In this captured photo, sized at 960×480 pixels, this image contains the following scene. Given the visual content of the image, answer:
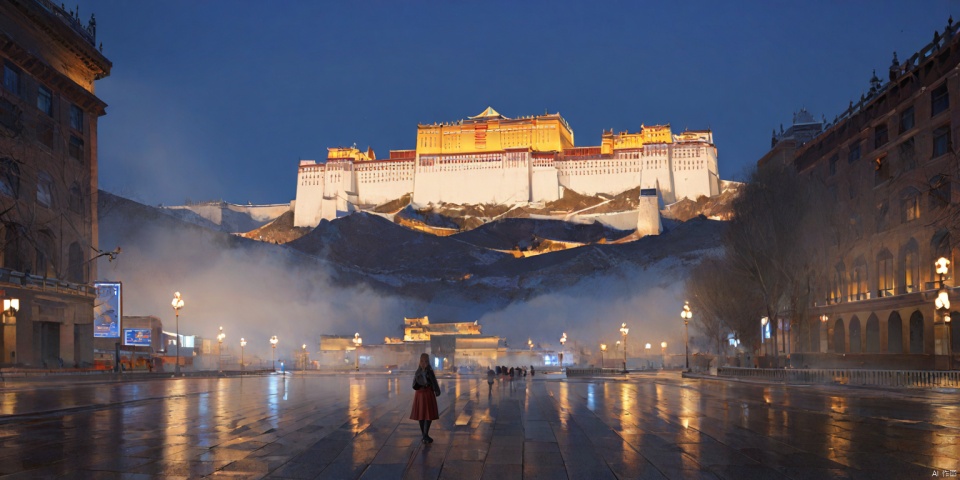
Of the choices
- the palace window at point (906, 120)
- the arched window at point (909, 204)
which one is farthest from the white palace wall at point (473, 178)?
the arched window at point (909, 204)

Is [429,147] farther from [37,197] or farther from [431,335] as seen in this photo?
[37,197]

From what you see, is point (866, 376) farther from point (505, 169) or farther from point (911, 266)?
point (505, 169)

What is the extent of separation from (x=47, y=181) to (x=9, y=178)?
5153mm

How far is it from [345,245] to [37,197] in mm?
112185

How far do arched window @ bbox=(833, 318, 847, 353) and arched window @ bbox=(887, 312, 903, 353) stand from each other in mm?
7404

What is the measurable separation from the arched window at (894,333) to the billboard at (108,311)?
45.7 metres

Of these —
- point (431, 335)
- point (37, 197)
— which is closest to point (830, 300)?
point (431, 335)

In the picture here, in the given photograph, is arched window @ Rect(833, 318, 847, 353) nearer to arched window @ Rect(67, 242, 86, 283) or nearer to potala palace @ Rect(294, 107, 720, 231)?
arched window @ Rect(67, 242, 86, 283)

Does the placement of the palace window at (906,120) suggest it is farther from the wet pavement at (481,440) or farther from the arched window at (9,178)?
the arched window at (9,178)

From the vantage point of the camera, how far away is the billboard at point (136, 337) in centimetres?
5878

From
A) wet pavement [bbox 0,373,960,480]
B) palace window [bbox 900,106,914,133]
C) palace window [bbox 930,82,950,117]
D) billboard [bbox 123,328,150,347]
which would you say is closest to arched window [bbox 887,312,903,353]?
palace window [bbox 900,106,914,133]

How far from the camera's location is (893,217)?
48.7 metres

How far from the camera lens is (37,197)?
4575 cm

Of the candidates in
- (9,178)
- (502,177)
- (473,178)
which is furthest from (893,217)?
(473,178)
